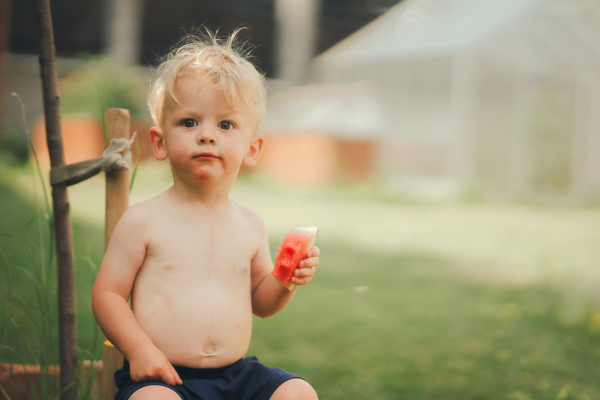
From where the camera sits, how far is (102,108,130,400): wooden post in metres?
1.64

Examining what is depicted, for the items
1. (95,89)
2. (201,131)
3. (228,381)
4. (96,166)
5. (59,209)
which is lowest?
(228,381)

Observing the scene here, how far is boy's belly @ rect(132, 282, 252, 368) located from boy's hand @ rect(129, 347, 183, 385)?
8 cm

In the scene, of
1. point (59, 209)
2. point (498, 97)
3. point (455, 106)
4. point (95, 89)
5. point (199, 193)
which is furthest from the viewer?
point (95, 89)

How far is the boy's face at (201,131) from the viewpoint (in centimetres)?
141

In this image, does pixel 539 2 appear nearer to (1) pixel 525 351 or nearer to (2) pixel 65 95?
(1) pixel 525 351

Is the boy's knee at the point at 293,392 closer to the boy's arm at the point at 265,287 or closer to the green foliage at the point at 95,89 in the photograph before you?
the boy's arm at the point at 265,287

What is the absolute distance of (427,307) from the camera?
168 inches

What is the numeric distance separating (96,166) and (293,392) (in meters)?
0.77

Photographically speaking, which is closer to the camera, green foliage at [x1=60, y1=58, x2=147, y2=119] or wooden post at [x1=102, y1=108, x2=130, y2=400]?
wooden post at [x1=102, y1=108, x2=130, y2=400]

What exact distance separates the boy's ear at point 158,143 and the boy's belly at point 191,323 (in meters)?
0.34

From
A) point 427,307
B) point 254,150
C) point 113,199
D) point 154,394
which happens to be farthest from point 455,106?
point 154,394

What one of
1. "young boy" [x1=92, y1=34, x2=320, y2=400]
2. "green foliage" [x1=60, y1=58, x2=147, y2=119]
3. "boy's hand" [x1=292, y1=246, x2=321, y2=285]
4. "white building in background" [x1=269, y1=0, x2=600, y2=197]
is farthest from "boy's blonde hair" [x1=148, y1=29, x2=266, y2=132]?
"green foliage" [x1=60, y1=58, x2=147, y2=119]

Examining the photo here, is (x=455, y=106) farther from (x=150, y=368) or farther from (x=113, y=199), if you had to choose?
(x=150, y=368)

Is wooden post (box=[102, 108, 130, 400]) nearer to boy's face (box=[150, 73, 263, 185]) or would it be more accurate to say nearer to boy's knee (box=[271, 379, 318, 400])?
boy's face (box=[150, 73, 263, 185])
